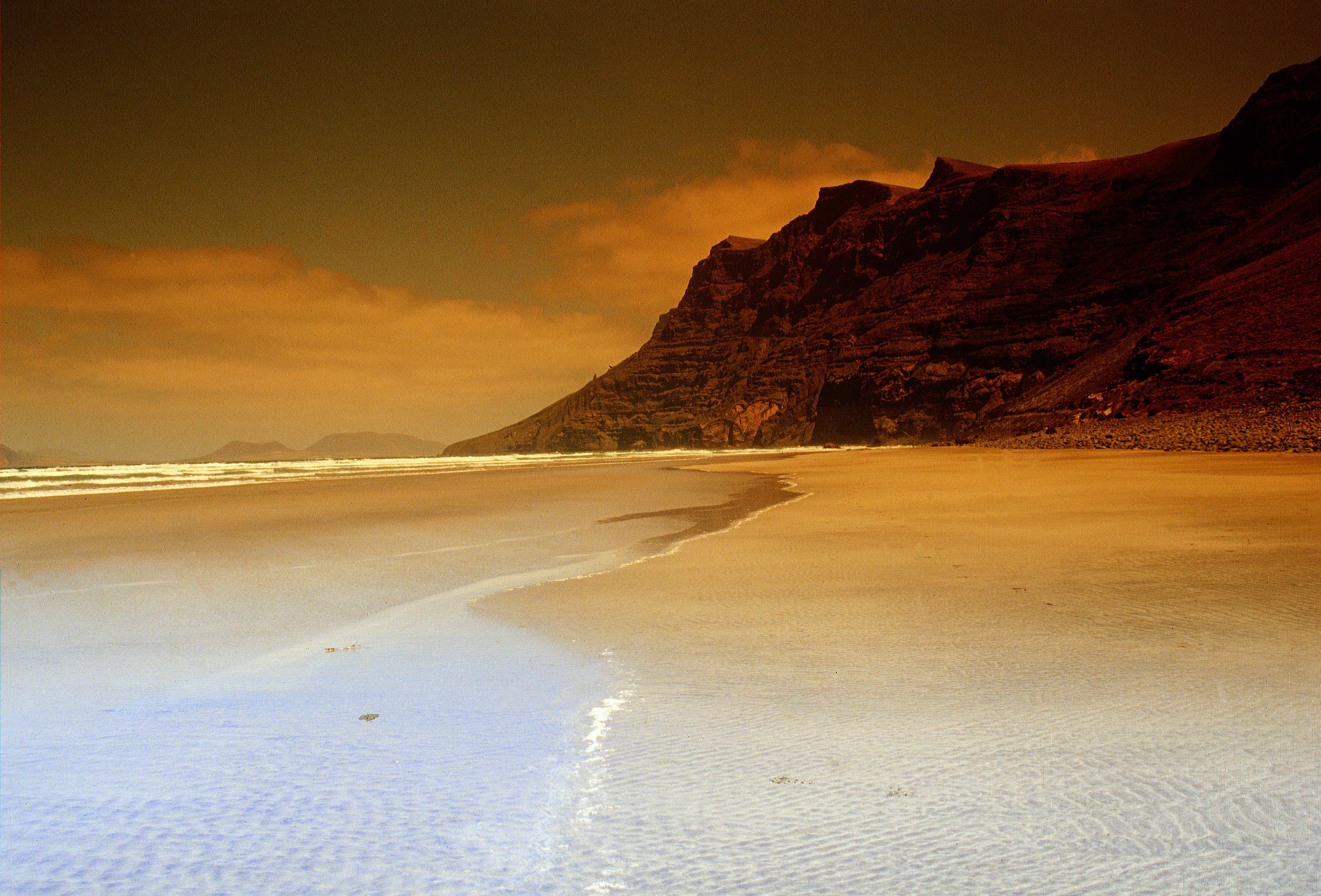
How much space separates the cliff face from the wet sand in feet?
152

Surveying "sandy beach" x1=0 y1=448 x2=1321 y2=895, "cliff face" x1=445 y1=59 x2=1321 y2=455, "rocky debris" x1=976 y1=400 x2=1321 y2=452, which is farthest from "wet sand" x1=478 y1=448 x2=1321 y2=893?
"cliff face" x1=445 y1=59 x2=1321 y2=455

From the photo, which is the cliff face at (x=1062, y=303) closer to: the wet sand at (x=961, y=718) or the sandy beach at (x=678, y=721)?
the wet sand at (x=961, y=718)

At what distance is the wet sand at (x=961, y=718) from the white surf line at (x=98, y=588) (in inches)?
190

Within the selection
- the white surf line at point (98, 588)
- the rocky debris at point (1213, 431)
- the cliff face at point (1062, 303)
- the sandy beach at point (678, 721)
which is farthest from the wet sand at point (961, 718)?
the cliff face at point (1062, 303)

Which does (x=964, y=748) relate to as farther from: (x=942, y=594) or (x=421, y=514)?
(x=421, y=514)

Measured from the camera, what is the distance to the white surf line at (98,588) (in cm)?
962

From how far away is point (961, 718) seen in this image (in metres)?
4.80

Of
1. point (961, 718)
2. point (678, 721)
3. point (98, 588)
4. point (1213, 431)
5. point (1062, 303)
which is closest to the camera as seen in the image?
point (961, 718)

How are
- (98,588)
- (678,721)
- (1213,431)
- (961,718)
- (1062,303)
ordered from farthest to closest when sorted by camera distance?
(1062,303) < (1213,431) < (98,588) < (678,721) < (961,718)

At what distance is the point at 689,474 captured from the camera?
1651 inches

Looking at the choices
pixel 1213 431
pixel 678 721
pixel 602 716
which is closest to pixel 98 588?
pixel 602 716

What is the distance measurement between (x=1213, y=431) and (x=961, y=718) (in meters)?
48.5

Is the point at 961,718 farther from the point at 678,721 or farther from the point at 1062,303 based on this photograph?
the point at 1062,303

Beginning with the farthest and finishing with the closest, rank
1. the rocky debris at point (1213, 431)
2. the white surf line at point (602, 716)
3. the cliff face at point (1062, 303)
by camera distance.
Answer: the cliff face at point (1062, 303) → the rocky debris at point (1213, 431) → the white surf line at point (602, 716)
